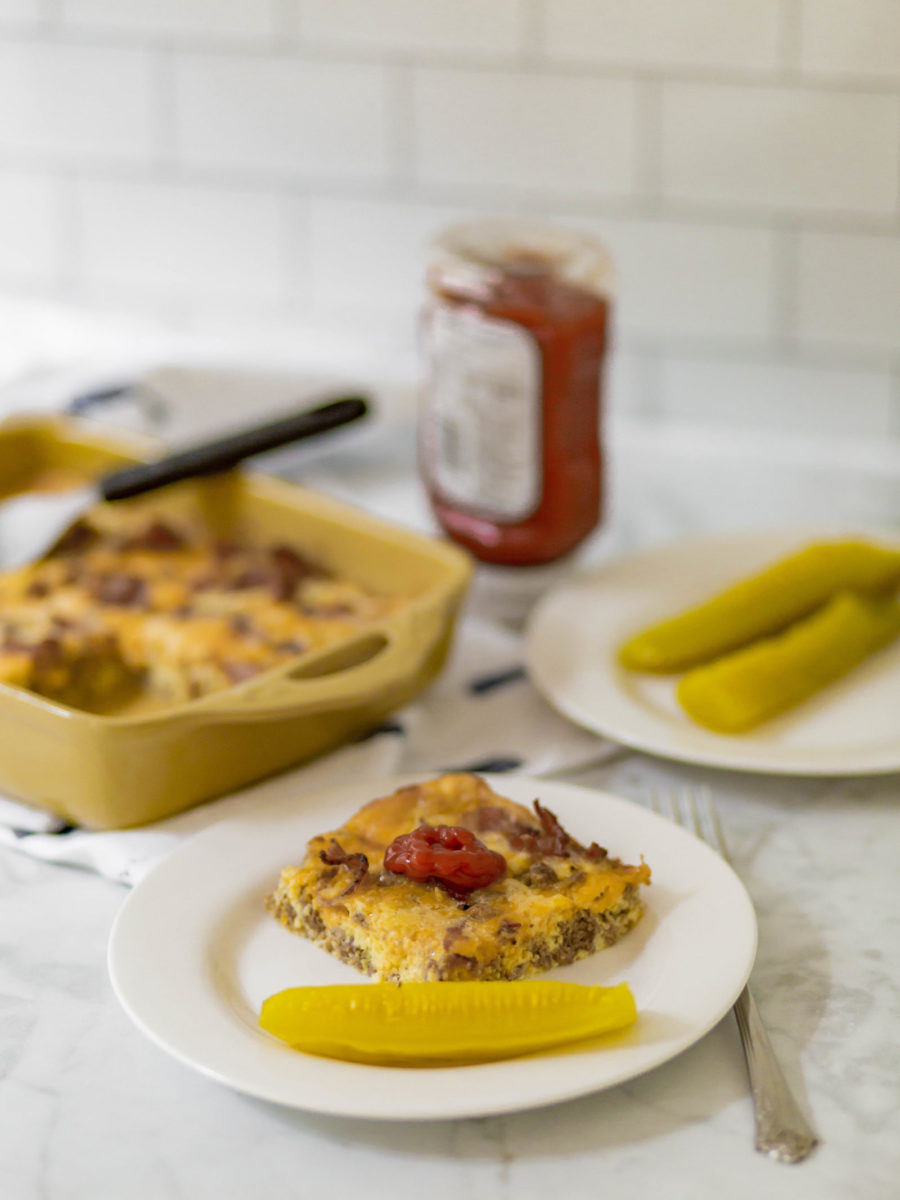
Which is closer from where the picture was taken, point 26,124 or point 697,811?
point 697,811

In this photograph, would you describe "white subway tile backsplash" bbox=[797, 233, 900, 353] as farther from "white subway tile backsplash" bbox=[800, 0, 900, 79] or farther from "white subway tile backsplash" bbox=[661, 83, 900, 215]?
"white subway tile backsplash" bbox=[800, 0, 900, 79]

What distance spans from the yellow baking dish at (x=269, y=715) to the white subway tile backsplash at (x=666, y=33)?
590 mm

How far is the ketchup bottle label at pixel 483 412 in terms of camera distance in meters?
1.14

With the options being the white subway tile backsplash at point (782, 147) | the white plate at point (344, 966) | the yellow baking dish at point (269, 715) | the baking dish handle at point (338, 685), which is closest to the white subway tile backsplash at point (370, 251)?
the white subway tile backsplash at point (782, 147)

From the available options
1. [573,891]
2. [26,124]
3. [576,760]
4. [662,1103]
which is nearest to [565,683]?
[576,760]

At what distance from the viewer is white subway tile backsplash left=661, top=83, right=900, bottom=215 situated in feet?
4.55

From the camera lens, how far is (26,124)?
69.3 inches

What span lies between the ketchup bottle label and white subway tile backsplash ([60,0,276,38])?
1.95 ft

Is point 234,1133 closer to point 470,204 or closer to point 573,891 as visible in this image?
point 573,891

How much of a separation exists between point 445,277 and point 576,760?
16.4 inches

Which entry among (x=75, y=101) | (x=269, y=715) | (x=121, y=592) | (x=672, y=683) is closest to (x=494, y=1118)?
(x=269, y=715)

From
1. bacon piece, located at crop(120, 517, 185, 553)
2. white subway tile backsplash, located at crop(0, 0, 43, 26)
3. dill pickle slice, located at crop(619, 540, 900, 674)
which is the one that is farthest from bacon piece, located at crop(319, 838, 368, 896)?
white subway tile backsplash, located at crop(0, 0, 43, 26)

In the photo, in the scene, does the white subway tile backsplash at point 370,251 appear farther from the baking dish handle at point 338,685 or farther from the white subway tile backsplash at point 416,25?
the baking dish handle at point 338,685

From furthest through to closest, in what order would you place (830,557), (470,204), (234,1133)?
(470,204), (830,557), (234,1133)
